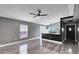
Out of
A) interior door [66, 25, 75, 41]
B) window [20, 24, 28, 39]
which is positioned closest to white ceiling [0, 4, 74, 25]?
window [20, 24, 28, 39]

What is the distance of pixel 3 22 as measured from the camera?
6.61 meters

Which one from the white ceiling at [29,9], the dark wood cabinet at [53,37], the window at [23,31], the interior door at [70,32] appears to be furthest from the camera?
the interior door at [70,32]

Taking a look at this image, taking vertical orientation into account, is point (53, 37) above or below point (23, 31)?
below

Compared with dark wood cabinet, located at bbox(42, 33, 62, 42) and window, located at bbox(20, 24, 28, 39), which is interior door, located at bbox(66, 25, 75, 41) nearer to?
dark wood cabinet, located at bbox(42, 33, 62, 42)

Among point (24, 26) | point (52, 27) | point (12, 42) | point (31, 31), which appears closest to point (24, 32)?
point (24, 26)

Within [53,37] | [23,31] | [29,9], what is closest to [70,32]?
[53,37]

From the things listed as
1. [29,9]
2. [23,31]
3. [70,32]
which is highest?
[29,9]

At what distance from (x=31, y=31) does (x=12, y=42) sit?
3.79 metres

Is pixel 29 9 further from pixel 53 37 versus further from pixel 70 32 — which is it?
pixel 70 32

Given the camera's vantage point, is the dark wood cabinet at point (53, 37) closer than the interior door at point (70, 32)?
Yes

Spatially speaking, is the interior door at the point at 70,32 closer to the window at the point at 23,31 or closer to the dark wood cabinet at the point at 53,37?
the dark wood cabinet at the point at 53,37

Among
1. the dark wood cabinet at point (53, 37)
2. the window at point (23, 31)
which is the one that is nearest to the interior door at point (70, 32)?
the dark wood cabinet at point (53, 37)

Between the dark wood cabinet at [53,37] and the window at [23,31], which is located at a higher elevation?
the window at [23,31]
